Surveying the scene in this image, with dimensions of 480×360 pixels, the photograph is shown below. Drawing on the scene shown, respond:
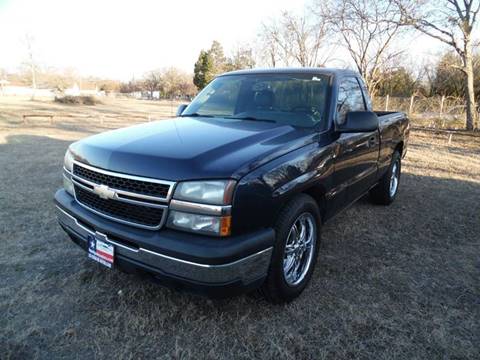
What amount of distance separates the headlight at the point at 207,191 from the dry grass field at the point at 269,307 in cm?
101

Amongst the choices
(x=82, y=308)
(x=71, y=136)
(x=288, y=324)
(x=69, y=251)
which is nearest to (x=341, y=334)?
(x=288, y=324)

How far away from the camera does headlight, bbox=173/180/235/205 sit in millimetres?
1938

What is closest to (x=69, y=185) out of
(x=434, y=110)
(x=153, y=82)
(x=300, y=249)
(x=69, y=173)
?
(x=69, y=173)

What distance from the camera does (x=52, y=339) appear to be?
89.7 inches

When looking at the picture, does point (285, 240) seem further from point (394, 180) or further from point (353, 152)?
point (394, 180)

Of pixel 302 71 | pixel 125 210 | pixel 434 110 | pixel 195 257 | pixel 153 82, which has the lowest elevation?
pixel 195 257

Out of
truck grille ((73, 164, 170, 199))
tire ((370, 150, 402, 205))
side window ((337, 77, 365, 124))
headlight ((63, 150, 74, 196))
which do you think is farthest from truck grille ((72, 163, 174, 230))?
tire ((370, 150, 402, 205))

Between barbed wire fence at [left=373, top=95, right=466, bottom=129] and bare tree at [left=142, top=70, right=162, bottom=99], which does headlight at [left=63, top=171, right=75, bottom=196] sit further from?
bare tree at [left=142, top=70, right=162, bottom=99]

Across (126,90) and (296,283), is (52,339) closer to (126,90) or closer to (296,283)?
(296,283)

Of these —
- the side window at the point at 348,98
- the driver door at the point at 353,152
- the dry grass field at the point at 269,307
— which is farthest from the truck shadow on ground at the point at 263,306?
the side window at the point at 348,98

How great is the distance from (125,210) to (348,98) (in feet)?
8.41

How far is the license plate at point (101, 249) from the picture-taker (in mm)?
2238

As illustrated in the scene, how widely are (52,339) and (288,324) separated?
1595 millimetres

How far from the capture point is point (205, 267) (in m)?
1.90
